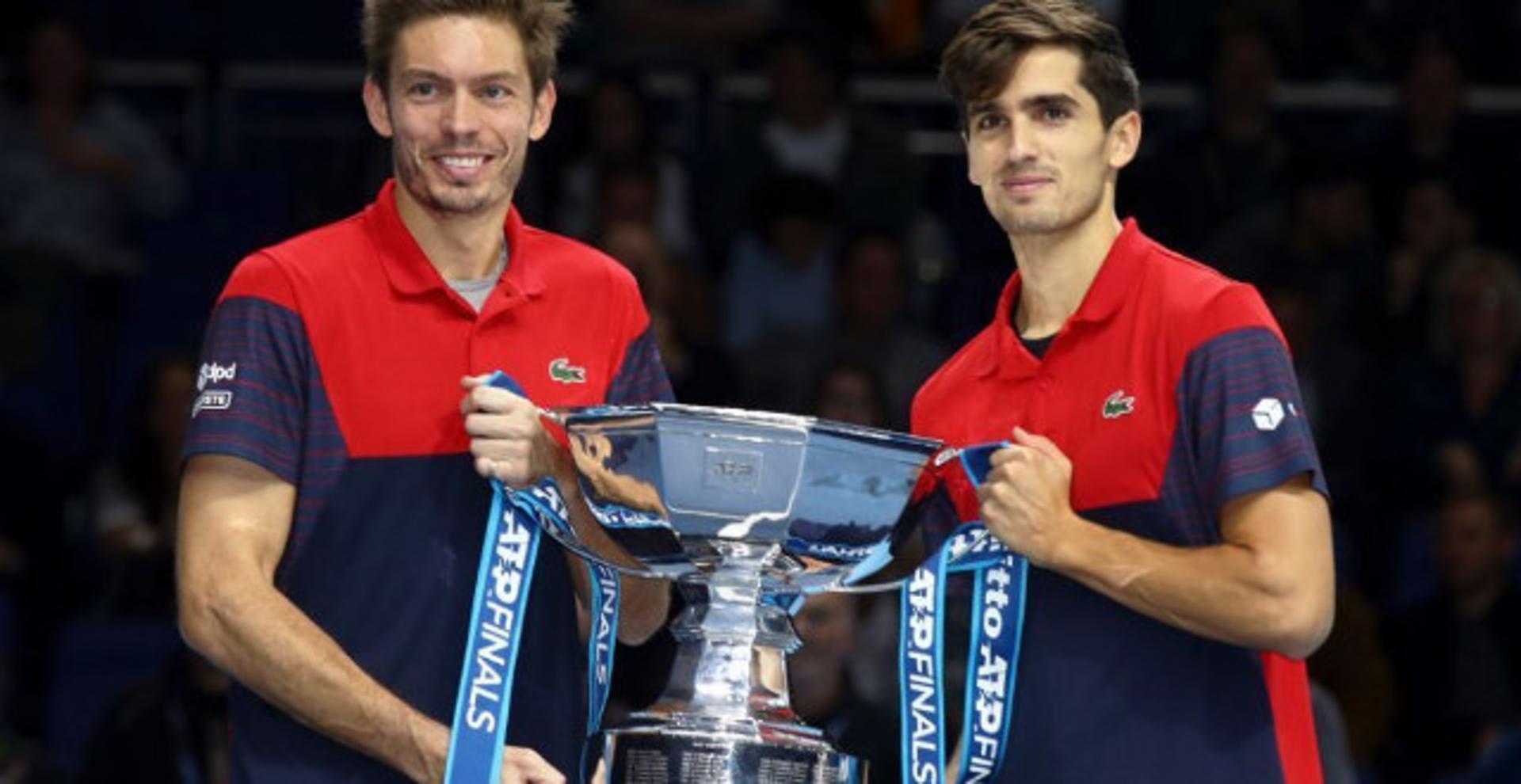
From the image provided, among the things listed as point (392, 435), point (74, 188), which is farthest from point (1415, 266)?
point (392, 435)

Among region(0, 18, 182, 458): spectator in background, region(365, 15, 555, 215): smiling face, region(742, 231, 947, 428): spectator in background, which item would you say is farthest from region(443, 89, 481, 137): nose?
region(0, 18, 182, 458): spectator in background

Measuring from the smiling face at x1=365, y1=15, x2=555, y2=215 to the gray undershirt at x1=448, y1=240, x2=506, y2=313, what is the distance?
4.7 inches

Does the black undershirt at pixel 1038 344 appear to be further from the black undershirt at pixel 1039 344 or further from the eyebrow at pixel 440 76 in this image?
the eyebrow at pixel 440 76

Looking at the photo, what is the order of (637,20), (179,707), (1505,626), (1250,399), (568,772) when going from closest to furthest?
(1250,399)
(568,772)
(179,707)
(1505,626)
(637,20)

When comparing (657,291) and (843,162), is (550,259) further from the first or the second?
(843,162)

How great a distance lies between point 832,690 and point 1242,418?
138 inches

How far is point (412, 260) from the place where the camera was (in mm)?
4688

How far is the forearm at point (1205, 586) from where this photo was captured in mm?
4336

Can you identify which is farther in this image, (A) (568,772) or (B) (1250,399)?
(A) (568,772)

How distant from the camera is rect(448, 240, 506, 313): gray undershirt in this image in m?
4.70

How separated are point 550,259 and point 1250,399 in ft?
3.88

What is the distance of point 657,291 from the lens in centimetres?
916

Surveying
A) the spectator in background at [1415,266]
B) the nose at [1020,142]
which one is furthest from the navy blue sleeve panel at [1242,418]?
the spectator in background at [1415,266]

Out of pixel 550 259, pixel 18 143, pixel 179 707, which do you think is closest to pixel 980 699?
pixel 550 259
